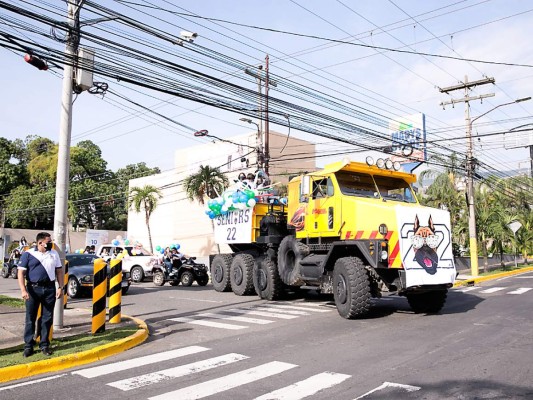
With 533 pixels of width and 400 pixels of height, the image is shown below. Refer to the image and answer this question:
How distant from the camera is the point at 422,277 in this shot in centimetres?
998

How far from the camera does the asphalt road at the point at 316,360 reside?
5457 mm

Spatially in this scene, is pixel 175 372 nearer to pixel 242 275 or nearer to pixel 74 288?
pixel 242 275

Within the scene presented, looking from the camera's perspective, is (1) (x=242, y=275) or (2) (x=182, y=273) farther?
(2) (x=182, y=273)

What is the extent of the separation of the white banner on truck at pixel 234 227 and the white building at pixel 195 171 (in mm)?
16371

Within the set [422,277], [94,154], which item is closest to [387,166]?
[422,277]

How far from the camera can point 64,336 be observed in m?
8.49

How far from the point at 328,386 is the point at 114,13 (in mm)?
9778

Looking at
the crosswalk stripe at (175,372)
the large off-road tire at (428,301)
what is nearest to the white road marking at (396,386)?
the crosswalk stripe at (175,372)

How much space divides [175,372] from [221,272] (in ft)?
36.7

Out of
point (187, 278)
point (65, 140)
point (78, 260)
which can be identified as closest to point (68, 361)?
point (65, 140)

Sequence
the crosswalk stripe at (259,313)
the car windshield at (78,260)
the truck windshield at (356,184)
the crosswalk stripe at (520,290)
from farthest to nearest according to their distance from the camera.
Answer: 1. the car windshield at (78,260)
2. the crosswalk stripe at (520,290)
3. the truck windshield at (356,184)
4. the crosswalk stripe at (259,313)

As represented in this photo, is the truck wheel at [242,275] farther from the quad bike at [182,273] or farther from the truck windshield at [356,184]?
the truck windshield at [356,184]

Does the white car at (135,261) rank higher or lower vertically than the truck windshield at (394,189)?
lower

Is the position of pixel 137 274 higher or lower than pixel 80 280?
lower
